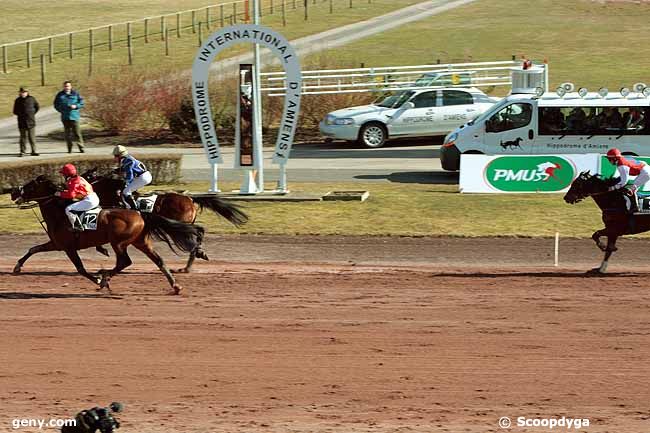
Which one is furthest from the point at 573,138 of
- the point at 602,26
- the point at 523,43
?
the point at 602,26

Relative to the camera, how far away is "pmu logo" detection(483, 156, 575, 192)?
2111cm

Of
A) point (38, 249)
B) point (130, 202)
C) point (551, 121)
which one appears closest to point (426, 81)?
point (551, 121)

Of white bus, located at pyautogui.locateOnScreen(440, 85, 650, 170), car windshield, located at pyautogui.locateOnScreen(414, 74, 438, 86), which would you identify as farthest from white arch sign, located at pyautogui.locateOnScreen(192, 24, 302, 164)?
car windshield, located at pyautogui.locateOnScreen(414, 74, 438, 86)

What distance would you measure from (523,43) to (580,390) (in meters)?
43.2

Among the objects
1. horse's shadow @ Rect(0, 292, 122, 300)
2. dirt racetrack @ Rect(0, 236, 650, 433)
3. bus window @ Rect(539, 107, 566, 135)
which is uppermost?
bus window @ Rect(539, 107, 566, 135)

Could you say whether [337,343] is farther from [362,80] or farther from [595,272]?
[362,80]

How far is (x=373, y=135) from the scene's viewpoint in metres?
30.4

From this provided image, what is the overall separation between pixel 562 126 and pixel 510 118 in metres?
1.11

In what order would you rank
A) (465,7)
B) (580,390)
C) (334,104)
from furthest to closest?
(465,7), (334,104), (580,390)

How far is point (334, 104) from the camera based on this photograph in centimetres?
3341

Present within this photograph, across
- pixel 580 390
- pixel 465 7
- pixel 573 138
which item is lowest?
pixel 580 390

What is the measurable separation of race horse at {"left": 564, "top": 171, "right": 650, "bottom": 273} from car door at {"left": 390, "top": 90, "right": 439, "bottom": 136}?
564 inches

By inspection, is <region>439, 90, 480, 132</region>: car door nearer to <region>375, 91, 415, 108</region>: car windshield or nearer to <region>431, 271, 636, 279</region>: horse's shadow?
<region>375, 91, 415, 108</region>: car windshield

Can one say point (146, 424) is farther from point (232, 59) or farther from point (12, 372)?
point (232, 59)
